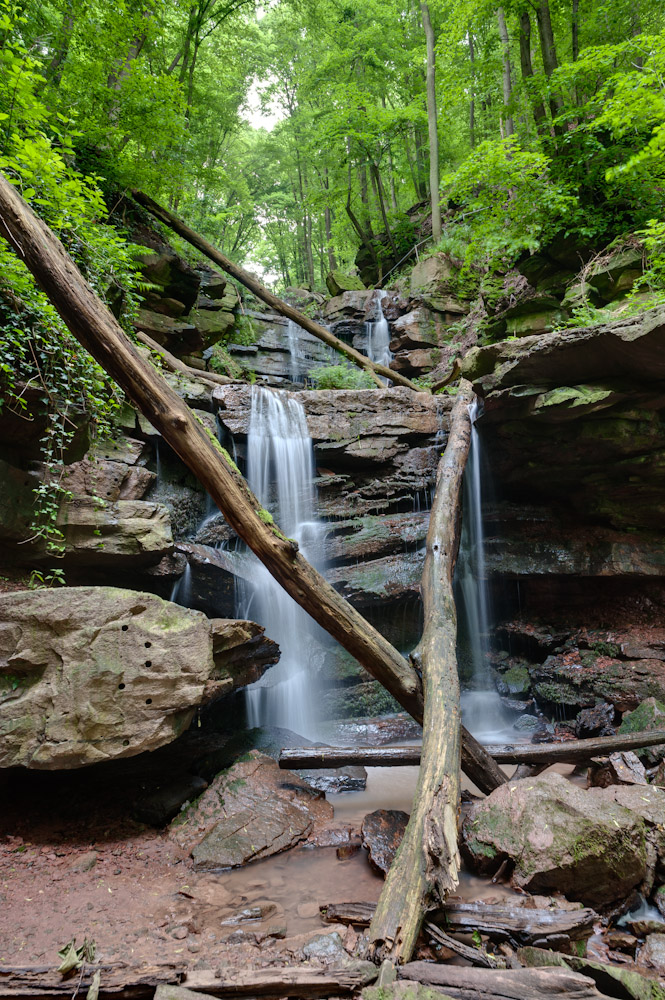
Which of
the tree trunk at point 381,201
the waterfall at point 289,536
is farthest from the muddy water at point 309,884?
the tree trunk at point 381,201

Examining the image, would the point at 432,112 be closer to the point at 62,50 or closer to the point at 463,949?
the point at 62,50

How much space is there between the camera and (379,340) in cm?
1470

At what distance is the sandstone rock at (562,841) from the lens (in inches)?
115

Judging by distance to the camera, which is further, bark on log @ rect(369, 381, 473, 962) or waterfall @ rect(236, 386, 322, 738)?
waterfall @ rect(236, 386, 322, 738)

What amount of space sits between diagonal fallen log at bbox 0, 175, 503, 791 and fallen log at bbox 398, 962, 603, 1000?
79.9 inches

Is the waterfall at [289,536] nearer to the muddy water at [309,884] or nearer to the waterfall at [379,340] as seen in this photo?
the muddy water at [309,884]

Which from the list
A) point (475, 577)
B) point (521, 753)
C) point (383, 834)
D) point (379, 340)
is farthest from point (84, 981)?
point (379, 340)

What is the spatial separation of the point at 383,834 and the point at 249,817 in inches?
44.5

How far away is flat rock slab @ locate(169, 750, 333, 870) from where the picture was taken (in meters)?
3.81

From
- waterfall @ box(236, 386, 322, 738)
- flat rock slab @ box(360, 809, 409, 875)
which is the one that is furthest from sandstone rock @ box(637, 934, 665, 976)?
waterfall @ box(236, 386, 322, 738)

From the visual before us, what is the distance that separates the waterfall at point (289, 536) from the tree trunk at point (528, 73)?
22.9 ft

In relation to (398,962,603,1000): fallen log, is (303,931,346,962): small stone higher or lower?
lower

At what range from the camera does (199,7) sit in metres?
11.1

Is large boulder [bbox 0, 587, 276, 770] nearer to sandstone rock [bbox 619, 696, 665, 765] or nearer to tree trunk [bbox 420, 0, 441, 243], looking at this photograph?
sandstone rock [bbox 619, 696, 665, 765]
